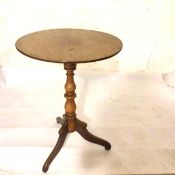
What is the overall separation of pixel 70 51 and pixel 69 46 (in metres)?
0.09

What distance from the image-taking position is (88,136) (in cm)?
205

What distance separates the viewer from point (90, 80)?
3096mm

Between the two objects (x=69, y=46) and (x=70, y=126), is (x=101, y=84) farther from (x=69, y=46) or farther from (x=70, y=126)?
(x=69, y=46)

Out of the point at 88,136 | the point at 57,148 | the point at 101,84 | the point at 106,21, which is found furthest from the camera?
the point at 101,84

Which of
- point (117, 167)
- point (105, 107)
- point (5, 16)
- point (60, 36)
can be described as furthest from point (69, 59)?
point (5, 16)

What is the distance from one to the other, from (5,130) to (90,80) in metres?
1.15

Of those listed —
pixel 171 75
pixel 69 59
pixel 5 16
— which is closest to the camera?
pixel 69 59

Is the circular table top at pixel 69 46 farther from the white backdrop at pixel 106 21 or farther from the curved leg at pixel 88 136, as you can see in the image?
the white backdrop at pixel 106 21

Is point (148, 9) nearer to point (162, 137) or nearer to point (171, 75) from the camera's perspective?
point (171, 75)

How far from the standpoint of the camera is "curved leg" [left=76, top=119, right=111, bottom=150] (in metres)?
2.04

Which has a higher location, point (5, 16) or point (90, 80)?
point (5, 16)

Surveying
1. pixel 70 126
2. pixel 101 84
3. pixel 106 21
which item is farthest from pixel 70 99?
pixel 106 21

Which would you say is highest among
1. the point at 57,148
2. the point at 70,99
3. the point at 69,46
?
the point at 69,46

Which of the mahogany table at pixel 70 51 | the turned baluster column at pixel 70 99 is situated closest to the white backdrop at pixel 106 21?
the mahogany table at pixel 70 51
